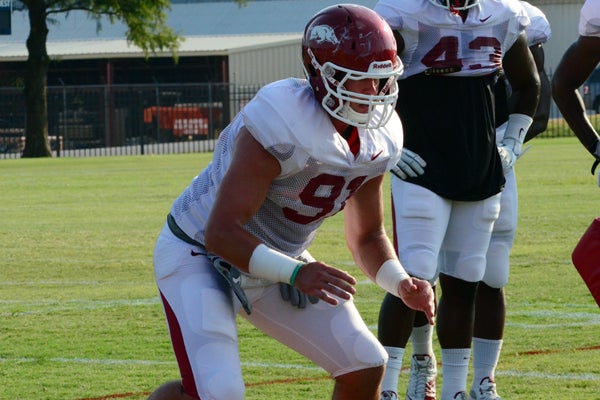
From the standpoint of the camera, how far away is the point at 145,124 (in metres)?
34.7

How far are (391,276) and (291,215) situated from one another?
40 cm

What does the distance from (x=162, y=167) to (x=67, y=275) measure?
13360 mm

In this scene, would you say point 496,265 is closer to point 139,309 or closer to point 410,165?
point 410,165

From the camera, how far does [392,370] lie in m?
5.88

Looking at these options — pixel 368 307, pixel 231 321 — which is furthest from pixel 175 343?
pixel 368 307

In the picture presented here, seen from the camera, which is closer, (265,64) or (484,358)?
(484,358)

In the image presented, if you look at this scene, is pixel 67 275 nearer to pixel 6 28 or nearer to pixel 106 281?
pixel 106 281

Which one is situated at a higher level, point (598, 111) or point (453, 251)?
point (453, 251)

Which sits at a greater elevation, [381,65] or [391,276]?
[381,65]

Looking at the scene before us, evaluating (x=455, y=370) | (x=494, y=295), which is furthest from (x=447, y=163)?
(x=455, y=370)

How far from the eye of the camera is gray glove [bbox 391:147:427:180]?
5.80m

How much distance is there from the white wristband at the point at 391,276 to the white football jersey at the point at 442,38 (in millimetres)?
1373

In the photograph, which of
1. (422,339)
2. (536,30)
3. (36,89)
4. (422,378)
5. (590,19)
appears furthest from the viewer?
(36,89)

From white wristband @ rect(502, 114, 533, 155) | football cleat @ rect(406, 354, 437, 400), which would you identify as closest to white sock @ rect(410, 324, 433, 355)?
football cleat @ rect(406, 354, 437, 400)
